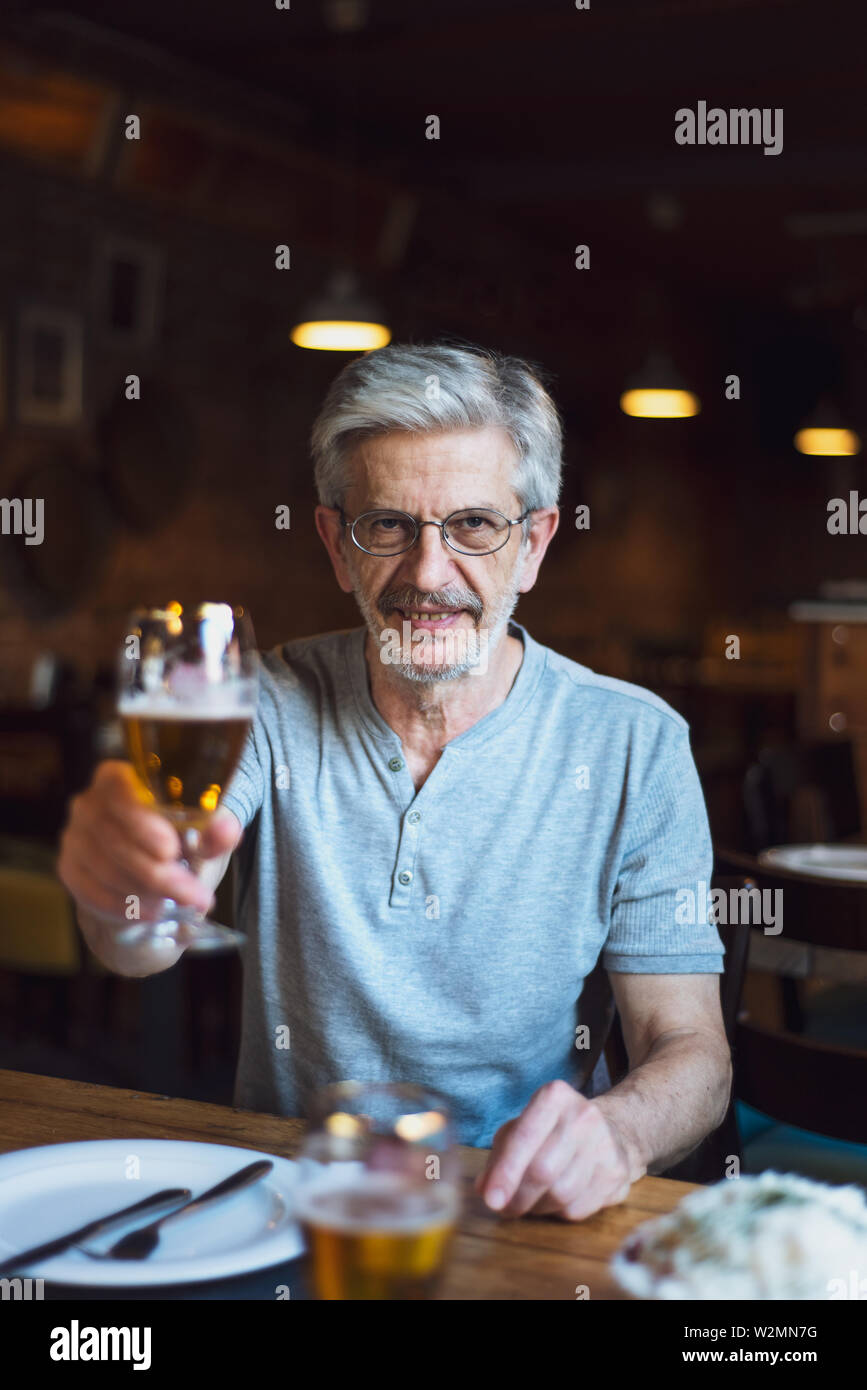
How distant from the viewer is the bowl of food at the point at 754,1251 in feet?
2.49

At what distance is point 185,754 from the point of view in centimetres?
90

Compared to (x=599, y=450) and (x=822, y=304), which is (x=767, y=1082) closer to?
(x=822, y=304)

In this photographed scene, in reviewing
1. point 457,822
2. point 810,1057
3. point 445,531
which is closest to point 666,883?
Answer: point 457,822

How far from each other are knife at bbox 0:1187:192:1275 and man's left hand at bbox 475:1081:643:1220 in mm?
211

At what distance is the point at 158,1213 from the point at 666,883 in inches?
28.9

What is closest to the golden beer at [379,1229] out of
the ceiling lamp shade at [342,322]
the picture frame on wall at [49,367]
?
the ceiling lamp shade at [342,322]

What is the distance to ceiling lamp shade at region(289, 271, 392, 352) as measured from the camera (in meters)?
5.20

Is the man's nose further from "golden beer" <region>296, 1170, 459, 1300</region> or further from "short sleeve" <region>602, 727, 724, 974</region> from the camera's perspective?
"golden beer" <region>296, 1170, 459, 1300</region>

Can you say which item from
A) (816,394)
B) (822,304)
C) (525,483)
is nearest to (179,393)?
(822,304)
